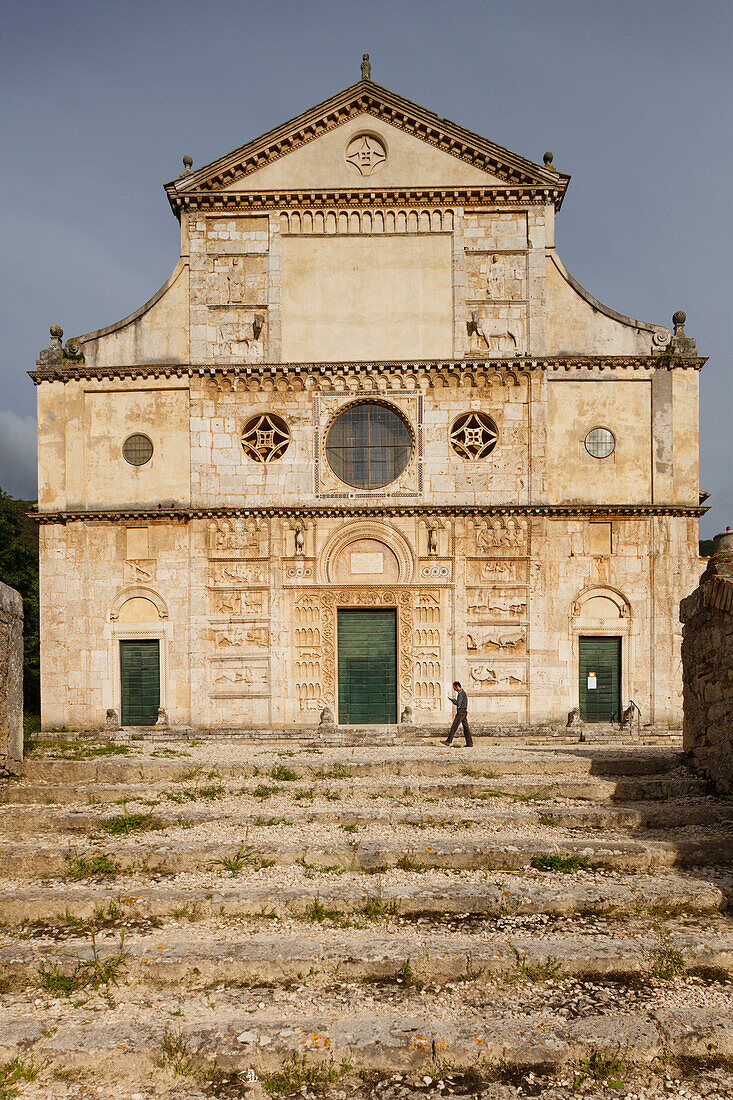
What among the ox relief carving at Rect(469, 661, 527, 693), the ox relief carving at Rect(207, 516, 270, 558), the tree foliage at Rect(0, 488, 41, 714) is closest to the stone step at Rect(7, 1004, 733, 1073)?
the ox relief carving at Rect(469, 661, 527, 693)

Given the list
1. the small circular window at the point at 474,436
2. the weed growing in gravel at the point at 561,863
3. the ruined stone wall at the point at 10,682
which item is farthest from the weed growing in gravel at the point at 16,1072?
the small circular window at the point at 474,436

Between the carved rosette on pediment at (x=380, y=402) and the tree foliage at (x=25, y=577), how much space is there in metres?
15.8

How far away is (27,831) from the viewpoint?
9758 millimetres

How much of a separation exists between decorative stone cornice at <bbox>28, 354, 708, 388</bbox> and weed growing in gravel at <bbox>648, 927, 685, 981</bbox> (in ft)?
54.1

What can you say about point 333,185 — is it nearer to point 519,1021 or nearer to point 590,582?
point 590,582

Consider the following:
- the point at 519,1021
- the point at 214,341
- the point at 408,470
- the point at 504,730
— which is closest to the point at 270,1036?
the point at 519,1021

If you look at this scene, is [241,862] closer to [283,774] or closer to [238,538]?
[283,774]

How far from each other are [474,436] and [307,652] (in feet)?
24.4

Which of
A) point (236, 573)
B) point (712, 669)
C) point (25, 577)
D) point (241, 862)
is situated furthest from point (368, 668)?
point (25, 577)

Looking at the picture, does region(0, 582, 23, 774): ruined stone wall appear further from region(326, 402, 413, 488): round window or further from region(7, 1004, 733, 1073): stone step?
region(326, 402, 413, 488): round window

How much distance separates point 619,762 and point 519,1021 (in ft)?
23.2

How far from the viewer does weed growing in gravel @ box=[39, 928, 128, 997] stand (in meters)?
6.50

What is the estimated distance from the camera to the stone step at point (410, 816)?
9867 millimetres

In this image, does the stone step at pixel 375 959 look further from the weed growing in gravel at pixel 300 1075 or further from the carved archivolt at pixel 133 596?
the carved archivolt at pixel 133 596
